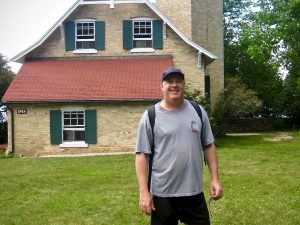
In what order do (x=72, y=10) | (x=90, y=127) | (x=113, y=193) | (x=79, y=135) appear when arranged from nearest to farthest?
(x=113, y=193)
(x=90, y=127)
(x=79, y=135)
(x=72, y=10)

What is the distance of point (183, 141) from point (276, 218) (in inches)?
140

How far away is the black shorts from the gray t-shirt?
2.7 inches

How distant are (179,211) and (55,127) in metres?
15.7

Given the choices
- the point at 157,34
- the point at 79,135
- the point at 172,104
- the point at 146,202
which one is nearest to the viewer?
the point at 146,202

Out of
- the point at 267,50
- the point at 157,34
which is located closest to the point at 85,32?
the point at 157,34

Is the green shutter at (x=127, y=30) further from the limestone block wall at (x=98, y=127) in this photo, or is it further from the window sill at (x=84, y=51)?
the limestone block wall at (x=98, y=127)

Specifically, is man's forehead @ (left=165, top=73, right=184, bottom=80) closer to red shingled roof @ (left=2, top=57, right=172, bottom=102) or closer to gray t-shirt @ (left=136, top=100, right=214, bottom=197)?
gray t-shirt @ (left=136, top=100, right=214, bottom=197)

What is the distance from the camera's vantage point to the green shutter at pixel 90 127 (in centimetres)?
→ 1917

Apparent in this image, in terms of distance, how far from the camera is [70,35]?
21938 millimetres

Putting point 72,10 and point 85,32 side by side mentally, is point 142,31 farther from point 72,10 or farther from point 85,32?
point 72,10

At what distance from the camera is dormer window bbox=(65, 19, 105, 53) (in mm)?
21844

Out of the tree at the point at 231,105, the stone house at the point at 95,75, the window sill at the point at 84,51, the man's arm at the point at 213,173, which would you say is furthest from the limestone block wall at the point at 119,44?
the man's arm at the point at 213,173

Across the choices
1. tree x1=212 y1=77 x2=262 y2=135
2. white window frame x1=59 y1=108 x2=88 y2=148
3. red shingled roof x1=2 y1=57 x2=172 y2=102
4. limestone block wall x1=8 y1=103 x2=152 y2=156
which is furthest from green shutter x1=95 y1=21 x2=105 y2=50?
Answer: tree x1=212 y1=77 x2=262 y2=135

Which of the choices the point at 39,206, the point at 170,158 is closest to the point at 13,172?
the point at 39,206
